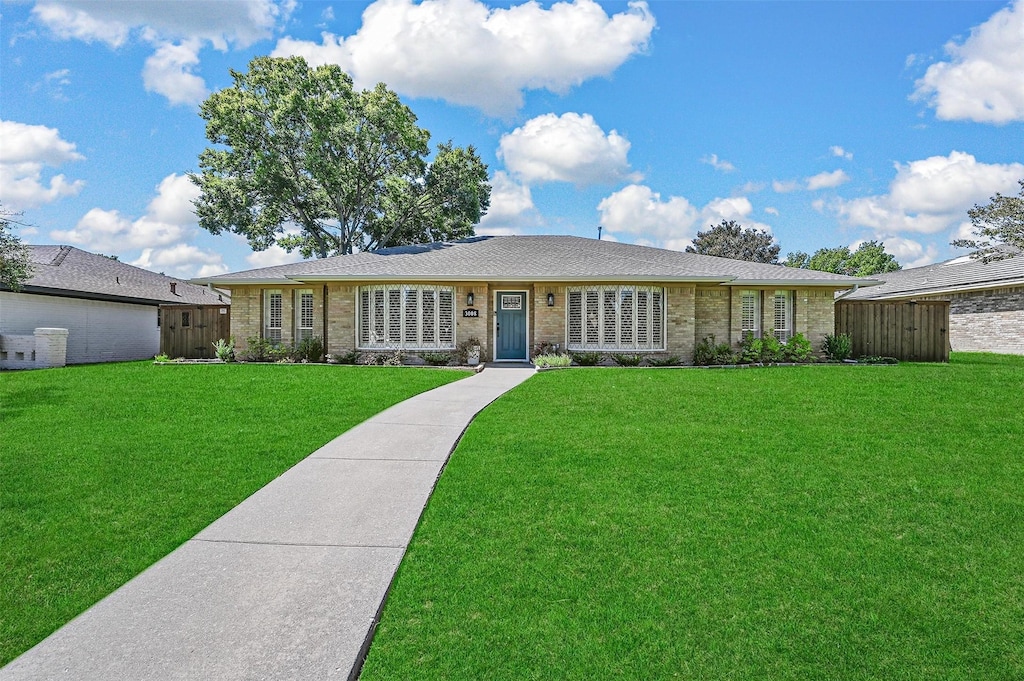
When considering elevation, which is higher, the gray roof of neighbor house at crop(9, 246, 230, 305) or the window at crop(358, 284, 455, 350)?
the gray roof of neighbor house at crop(9, 246, 230, 305)

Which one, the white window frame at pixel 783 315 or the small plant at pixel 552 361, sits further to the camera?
the white window frame at pixel 783 315

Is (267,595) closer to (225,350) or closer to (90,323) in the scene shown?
(225,350)

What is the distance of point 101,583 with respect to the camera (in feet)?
11.4

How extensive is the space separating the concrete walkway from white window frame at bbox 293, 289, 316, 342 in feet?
41.8

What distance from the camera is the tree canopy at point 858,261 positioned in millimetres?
50594

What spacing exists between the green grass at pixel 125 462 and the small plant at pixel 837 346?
12.5 metres

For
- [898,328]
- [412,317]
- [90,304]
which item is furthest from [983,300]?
[90,304]

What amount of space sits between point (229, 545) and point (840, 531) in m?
4.71

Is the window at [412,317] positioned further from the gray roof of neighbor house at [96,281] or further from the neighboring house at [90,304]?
the neighboring house at [90,304]

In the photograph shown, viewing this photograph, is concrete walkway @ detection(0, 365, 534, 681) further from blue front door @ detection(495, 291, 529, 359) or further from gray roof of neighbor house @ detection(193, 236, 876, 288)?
blue front door @ detection(495, 291, 529, 359)

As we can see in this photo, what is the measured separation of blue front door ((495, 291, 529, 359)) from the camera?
16.9m

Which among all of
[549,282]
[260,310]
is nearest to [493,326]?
[549,282]

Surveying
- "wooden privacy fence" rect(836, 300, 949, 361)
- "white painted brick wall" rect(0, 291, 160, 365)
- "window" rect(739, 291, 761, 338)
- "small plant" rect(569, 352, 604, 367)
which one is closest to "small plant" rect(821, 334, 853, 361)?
"wooden privacy fence" rect(836, 300, 949, 361)

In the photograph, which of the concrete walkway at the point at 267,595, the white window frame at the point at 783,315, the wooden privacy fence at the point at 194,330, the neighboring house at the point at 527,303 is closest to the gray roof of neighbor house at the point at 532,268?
the neighboring house at the point at 527,303
